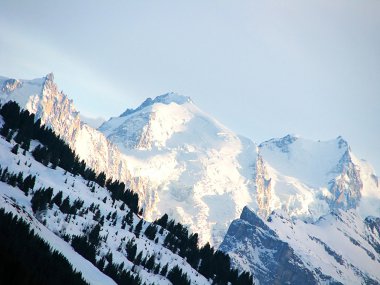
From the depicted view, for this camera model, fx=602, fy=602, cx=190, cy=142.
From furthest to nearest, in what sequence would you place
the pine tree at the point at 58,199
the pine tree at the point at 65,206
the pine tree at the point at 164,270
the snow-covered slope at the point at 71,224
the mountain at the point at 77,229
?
the pine tree at the point at 164,270, the pine tree at the point at 65,206, the pine tree at the point at 58,199, the mountain at the point at 77,229, the snow-covered slope at the point at 71,224

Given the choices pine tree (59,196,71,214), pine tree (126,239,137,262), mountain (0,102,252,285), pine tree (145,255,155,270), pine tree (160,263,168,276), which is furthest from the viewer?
pine tree (160,263,168,276)

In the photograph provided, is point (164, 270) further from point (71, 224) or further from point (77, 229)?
point (71, 224)

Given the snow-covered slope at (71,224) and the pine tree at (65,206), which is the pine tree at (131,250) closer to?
the snow-covered slope at (71,224)

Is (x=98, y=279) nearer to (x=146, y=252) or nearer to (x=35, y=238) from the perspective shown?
(x=35, y=238)

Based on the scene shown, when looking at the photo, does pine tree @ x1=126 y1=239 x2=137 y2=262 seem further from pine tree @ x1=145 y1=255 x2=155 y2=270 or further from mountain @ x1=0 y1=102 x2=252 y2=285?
pine tree @ x1=145 y1=255 x2=155 y2=270

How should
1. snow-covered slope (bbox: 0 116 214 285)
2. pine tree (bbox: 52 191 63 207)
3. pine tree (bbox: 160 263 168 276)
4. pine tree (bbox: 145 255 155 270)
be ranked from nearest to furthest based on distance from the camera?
snow-covered slope (bbox: 0 116 214 285), pine tree (bbox: 52 191 63 207), pine tree (bbox: 145 255 155 270), pine tree (bbox: 160 263 168 276)

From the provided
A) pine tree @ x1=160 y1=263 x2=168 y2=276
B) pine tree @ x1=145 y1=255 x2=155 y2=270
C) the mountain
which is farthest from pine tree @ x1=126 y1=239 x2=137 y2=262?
pine tree @ x1=160 y1=263 x2=168 y2=276

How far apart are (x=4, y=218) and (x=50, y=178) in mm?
82304

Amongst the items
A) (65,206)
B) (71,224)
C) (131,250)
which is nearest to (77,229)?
(71,224)

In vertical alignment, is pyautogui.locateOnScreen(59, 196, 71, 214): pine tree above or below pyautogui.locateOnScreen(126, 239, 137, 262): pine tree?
above

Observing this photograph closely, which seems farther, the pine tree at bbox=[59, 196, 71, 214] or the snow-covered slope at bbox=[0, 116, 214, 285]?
the pine tree at bbox=[59, 196, 71, 214]

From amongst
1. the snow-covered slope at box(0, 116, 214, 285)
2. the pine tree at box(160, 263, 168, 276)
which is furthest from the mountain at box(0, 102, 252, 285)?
the pine tree at box(160, 263, 168, 276)

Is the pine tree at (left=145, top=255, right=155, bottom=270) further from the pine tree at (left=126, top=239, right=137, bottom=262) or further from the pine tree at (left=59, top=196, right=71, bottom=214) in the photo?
the pine tree at (left=59, top=196, right=71, bottom=214)

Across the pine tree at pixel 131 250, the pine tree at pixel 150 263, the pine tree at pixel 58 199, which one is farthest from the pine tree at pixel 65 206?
the pine tree at pixel 150 263
